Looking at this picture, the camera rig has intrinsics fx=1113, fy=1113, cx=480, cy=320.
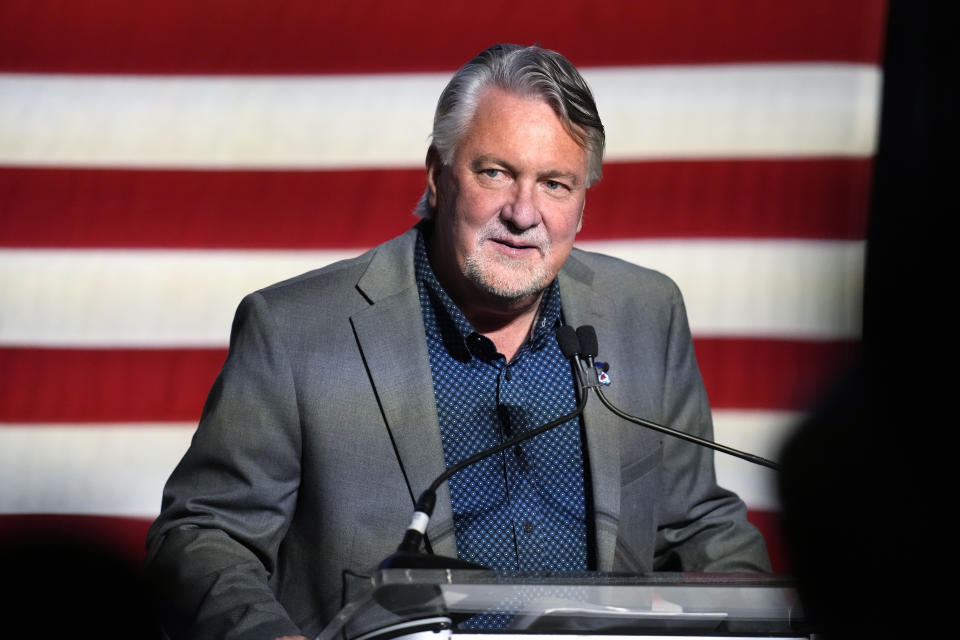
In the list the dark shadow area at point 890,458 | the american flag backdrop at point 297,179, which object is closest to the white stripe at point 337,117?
the american flag backdrop at point 297,179

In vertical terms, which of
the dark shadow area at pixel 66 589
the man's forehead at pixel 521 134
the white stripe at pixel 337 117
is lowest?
the dark shadow area at pixel 66 589

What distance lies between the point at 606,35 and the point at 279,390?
1334 mm

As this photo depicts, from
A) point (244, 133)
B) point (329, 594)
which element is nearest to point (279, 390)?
point (329, 594)

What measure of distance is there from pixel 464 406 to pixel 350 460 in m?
0.20

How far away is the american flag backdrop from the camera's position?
8.34ft

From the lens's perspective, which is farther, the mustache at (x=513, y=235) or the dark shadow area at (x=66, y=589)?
A: the dark shadow area at (x=66, y=589)

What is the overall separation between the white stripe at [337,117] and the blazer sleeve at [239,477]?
904 mm

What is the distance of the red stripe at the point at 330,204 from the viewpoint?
100 inches

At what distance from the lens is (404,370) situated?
1727 mm

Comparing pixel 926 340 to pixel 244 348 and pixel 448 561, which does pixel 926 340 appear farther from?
pixel 244 348

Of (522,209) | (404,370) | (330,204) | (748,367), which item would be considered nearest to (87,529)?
(330,204)

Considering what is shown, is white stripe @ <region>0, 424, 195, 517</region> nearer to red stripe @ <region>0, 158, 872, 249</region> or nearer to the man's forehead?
red stripe @ <region>0, 158, 872, 249</region>

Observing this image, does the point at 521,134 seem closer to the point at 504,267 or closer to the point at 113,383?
the point at 504,267

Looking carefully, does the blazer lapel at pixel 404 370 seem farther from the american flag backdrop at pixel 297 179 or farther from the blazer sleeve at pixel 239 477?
the american flag backdrop at pixel 297 179
